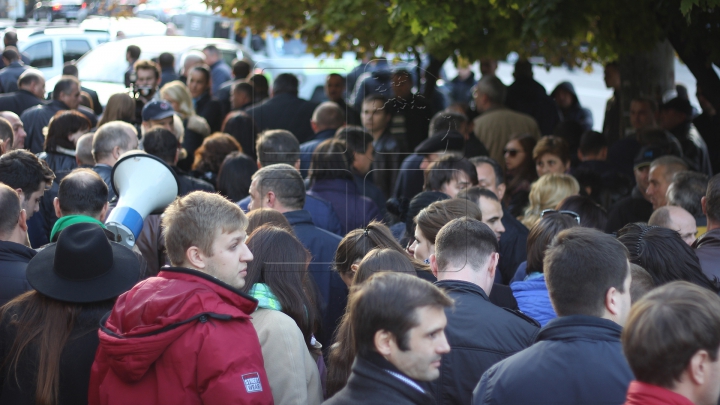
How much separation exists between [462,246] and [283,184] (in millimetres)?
1769

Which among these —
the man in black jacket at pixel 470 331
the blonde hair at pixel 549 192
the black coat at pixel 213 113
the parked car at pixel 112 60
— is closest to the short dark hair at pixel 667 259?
the man in black jacket at pixel 470 331

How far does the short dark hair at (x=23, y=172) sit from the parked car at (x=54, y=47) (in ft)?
37.3

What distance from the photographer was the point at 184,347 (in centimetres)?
278

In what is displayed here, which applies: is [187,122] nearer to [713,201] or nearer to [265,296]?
[265,296]

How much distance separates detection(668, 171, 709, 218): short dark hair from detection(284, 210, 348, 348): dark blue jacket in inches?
92.1

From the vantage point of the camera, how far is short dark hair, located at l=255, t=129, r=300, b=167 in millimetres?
5996

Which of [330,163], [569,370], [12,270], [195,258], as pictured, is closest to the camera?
[569,370]

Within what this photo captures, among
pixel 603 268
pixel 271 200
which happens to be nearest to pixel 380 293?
pixel 603 268

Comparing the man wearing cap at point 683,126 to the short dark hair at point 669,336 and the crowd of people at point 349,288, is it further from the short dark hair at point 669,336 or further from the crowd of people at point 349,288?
the short dark hair at point 669,336

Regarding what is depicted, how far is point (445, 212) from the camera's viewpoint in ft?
13.8

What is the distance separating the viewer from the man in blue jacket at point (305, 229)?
15.3 feet

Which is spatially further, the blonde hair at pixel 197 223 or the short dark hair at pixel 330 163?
the short dark hair at pixel 330 163

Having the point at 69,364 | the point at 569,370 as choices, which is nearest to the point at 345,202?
the point at 69,364

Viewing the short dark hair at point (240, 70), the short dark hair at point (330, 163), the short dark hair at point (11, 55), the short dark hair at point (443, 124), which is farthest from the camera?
the short dark hair at point (11, 55)
